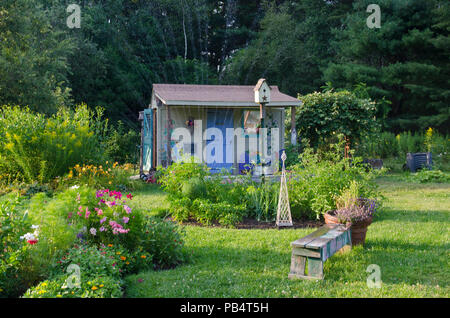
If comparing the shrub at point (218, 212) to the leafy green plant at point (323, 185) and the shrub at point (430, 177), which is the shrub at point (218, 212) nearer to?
the leafy green plant at point (323, 185)

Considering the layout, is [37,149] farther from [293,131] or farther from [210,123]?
[293,131]

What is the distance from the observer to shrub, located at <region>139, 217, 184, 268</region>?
4.65 meters

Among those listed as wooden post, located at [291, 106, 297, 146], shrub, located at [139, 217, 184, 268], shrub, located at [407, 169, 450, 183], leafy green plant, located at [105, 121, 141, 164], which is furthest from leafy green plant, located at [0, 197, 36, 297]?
leafy green plant, located at [105, 121, 141, 164]

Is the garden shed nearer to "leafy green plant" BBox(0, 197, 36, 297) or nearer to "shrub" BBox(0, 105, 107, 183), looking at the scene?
"shrub" BBox(0, 105, 107, 183)

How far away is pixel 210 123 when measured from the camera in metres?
13.3

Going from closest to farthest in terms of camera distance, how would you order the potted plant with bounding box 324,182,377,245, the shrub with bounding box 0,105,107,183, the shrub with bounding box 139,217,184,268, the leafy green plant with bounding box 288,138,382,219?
the shrub with bounding box 139,217,184,268 < the potted plant with bounding box 324,182,377,245 < the leafy green plant with bounding box 288,138,382,219 < the shrub with bounding box 0,105,107,183

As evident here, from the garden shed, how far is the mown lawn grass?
6400 mm

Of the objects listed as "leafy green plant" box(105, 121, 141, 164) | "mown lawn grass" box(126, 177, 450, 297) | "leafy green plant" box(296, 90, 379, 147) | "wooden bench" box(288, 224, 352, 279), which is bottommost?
"mown lawn grass" box(126, 177, 450, 297)

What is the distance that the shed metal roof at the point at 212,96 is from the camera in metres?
12.0

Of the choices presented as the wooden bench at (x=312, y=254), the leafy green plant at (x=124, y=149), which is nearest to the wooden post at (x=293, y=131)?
the leafy green plant at (x=124, y=149)

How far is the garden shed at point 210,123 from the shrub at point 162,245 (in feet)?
24.6


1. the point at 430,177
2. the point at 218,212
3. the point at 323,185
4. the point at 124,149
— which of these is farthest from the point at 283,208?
the point at 124,149
